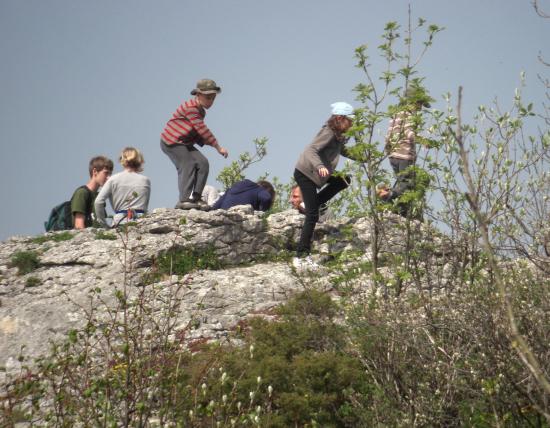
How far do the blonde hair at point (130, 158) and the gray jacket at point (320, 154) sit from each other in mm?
2749

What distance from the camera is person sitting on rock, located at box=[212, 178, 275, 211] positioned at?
11375 mm

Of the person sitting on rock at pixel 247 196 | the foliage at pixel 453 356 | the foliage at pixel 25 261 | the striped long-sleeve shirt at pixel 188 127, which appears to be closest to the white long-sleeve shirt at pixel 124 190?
the striped long-sleeve shirt at pixel 188 127

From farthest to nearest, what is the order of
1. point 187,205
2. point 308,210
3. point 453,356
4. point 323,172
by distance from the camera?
point 187,205 → point 308,210 → point 323,172 → point 453,356

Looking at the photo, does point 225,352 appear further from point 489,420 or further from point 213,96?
point 213,96

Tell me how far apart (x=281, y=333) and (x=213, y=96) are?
552 centimetres

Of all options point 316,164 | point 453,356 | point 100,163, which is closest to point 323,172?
point 316,164

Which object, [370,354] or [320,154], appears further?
[320,154]

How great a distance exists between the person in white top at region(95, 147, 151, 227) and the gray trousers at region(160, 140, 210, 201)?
52 centimetres

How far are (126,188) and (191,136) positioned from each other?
141 centimetres

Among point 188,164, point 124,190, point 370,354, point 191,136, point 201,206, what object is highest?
point 191,136

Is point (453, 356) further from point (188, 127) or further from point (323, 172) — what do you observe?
point (188, 127)

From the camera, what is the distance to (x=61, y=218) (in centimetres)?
1152

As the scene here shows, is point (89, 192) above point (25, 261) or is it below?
above

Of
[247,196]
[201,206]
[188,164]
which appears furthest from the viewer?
[247,196]
